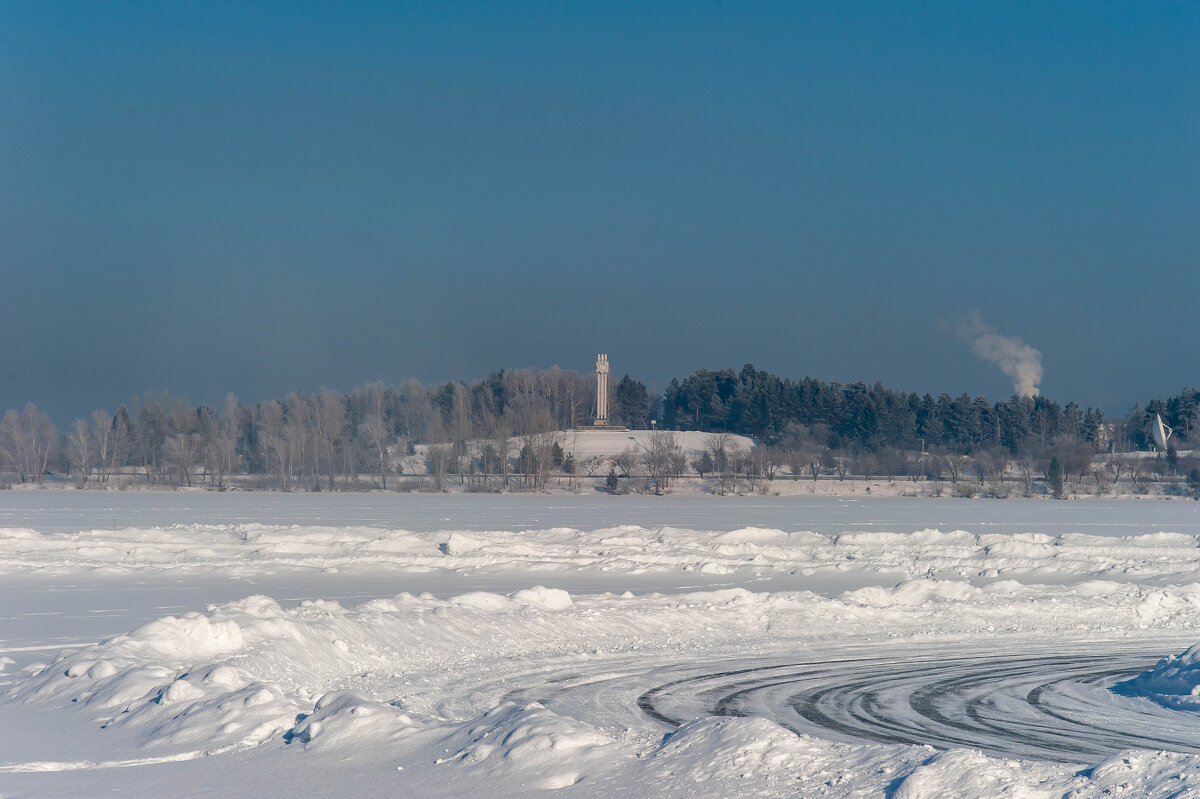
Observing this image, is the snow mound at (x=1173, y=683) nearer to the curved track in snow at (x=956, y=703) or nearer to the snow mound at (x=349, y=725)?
the curved track in snow at (x=956, y=703)

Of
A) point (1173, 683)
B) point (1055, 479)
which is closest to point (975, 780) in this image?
point (1173, 683)

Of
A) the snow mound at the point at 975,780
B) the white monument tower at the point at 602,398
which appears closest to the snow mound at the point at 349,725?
the snow mound at the point at 975,780

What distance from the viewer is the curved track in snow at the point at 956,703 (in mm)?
8422

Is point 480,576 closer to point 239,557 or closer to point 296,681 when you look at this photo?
point 239,557

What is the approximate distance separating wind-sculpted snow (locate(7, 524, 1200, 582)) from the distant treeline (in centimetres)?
4744

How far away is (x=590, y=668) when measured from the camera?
11.5 m

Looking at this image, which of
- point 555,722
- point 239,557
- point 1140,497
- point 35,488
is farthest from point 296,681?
point 35,488

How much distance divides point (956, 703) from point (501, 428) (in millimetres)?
74121

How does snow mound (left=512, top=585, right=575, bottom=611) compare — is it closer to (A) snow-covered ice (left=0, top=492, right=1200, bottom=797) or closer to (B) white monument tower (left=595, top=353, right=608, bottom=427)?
(A) snow-covered ice (left=0, top=492, right=1200, bottom=797)

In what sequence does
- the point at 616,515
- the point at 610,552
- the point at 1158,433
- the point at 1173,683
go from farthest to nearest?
the point at 1158,433 → the point at 616,515 → the point at 610,552 → the point at 1173,683

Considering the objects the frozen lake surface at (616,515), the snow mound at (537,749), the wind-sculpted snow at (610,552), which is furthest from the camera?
the frozen lake surface at (616,515)

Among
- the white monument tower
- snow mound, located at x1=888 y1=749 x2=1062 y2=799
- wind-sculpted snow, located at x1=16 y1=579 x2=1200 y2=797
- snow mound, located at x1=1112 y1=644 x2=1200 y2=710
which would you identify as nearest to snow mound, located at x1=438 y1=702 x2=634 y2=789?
wind-sculpted snow, located at x1=16 y1=579 x2=1200 y2=797

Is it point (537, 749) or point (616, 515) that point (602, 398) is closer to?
point (616, 515)

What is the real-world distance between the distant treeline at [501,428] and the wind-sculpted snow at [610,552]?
4744 cm
